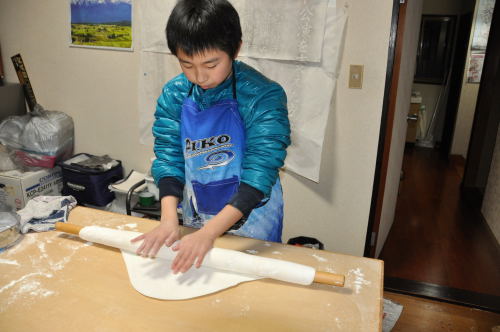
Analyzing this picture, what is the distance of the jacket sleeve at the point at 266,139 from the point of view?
995mm

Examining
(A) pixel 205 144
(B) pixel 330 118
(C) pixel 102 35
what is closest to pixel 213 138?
(A) pixel 205 144

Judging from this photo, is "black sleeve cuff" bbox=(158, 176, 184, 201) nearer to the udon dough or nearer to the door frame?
the udon dough

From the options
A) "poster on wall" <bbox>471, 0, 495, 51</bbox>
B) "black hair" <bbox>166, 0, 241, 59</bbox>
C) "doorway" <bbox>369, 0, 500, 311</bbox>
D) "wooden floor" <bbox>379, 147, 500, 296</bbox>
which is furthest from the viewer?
"poster on wall" <bbox>471, 0, 495, 51</bbox>

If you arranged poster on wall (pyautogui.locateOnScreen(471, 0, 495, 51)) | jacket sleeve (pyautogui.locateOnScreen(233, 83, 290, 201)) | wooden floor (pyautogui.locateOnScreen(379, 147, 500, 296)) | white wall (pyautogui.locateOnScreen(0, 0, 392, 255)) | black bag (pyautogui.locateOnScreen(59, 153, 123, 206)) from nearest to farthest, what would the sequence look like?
jacket sleeve (pyautogui.locateOnScreen(233, 83, 290, 201)) → white wall (pyautogui.locateOnScreen(0, 0, 392, 255)) → wooden floor (pyautogui.locateOnScreen(379, 147, 500, 296)) → black bag (pyautogui.locateOnScreen(59, 153, 123, 206)) → poster on wall (pyautogui.locateOnScreen(471, 0, 495, 51))

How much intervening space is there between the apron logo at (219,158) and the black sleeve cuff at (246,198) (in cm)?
17

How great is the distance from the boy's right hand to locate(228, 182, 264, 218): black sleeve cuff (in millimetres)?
177

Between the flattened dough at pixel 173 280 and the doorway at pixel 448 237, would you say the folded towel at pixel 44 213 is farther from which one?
the doorway at pixel 448 237

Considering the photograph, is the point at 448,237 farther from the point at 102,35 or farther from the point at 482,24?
the point at 482,24

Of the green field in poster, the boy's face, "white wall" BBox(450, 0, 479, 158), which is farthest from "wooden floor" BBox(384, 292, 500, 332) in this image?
"white wall" BBox(450, 0, 479, 158)

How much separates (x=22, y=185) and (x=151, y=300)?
1.99 metres

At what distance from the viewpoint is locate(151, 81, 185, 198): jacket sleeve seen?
1.15 m

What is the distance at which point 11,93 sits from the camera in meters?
2.78

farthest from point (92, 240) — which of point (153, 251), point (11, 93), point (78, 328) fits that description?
point (11, 93)

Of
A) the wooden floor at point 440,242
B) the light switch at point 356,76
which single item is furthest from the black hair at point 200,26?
the wooden floor at point 440,242
